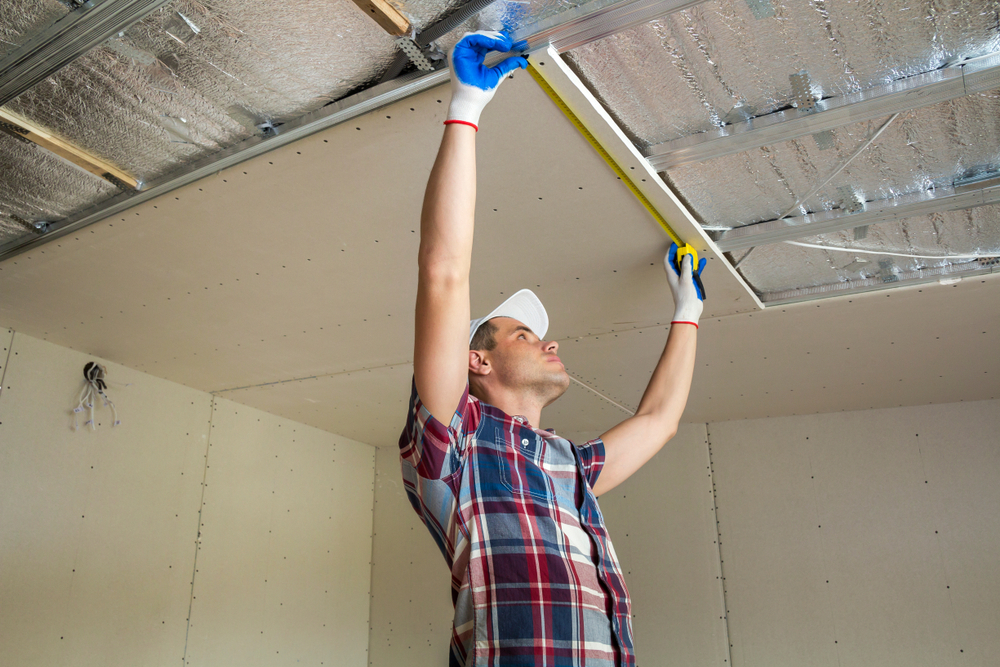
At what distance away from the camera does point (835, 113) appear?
5.13 feet

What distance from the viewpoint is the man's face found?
4.66 feet

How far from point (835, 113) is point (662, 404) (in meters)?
0.77

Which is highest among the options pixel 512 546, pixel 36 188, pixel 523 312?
pixel 36 188

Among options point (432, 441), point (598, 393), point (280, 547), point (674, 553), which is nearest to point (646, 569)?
point (674, 553)

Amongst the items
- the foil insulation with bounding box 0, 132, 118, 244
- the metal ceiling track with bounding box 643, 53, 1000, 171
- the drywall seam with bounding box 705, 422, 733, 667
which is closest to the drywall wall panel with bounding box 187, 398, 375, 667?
the foil insulation with bounding box 0, 132, 118, 244

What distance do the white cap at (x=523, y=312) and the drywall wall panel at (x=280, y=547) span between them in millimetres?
2465

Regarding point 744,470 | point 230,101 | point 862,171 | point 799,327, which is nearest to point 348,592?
point 744,470

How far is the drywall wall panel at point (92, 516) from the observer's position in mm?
2676

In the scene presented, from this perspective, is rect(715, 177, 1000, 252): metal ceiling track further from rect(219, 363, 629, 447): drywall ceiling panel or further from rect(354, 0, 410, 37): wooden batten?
rect(219, 363, 629, 447): drywall ceiling panel

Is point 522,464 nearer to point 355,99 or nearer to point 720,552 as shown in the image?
point 355,99

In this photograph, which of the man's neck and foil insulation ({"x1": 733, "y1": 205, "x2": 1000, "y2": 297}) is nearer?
the man's neck

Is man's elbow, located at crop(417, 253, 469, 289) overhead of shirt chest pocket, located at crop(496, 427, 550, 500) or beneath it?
overhead

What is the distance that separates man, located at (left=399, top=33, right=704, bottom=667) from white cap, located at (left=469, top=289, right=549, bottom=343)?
1.27ft

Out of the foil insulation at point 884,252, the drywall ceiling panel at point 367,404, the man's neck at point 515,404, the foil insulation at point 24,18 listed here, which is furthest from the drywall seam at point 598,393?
the foil insulation at point 24,18
